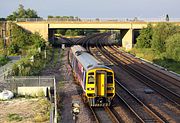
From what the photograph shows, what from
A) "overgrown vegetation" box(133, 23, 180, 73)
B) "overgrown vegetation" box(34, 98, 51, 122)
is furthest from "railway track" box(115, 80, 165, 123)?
"overgrown vegetation" box(133, 23, 180, 73)

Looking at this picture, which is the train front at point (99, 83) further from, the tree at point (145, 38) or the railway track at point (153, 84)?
the tree at point (145, 38)

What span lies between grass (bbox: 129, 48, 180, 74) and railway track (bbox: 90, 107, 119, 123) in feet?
64.0

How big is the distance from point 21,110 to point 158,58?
32455 mm

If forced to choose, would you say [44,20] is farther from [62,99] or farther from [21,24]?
[62,99]

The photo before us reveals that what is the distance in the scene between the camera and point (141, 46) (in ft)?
220

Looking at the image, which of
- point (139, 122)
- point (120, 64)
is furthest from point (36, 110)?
point (120, 64)

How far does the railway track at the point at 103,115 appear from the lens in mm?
21719

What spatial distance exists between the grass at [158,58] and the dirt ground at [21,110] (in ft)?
67.9

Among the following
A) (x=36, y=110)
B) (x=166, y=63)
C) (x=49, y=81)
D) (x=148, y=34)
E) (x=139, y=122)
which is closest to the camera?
(x=139, y=122)

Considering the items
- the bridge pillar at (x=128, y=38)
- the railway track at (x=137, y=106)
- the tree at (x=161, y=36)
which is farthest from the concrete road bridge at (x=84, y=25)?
the railway track at (x=137, y=106)

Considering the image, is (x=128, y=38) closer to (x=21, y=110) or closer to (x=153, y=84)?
(x=153, y=84)

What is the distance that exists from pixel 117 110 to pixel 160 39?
34076 millimetres

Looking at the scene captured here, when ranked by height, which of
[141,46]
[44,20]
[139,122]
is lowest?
[139,122]

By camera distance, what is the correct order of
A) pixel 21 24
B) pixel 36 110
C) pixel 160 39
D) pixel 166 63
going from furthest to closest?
pixel 21 24, pixel 160 39, pixel 166 63, pixel 36 110
